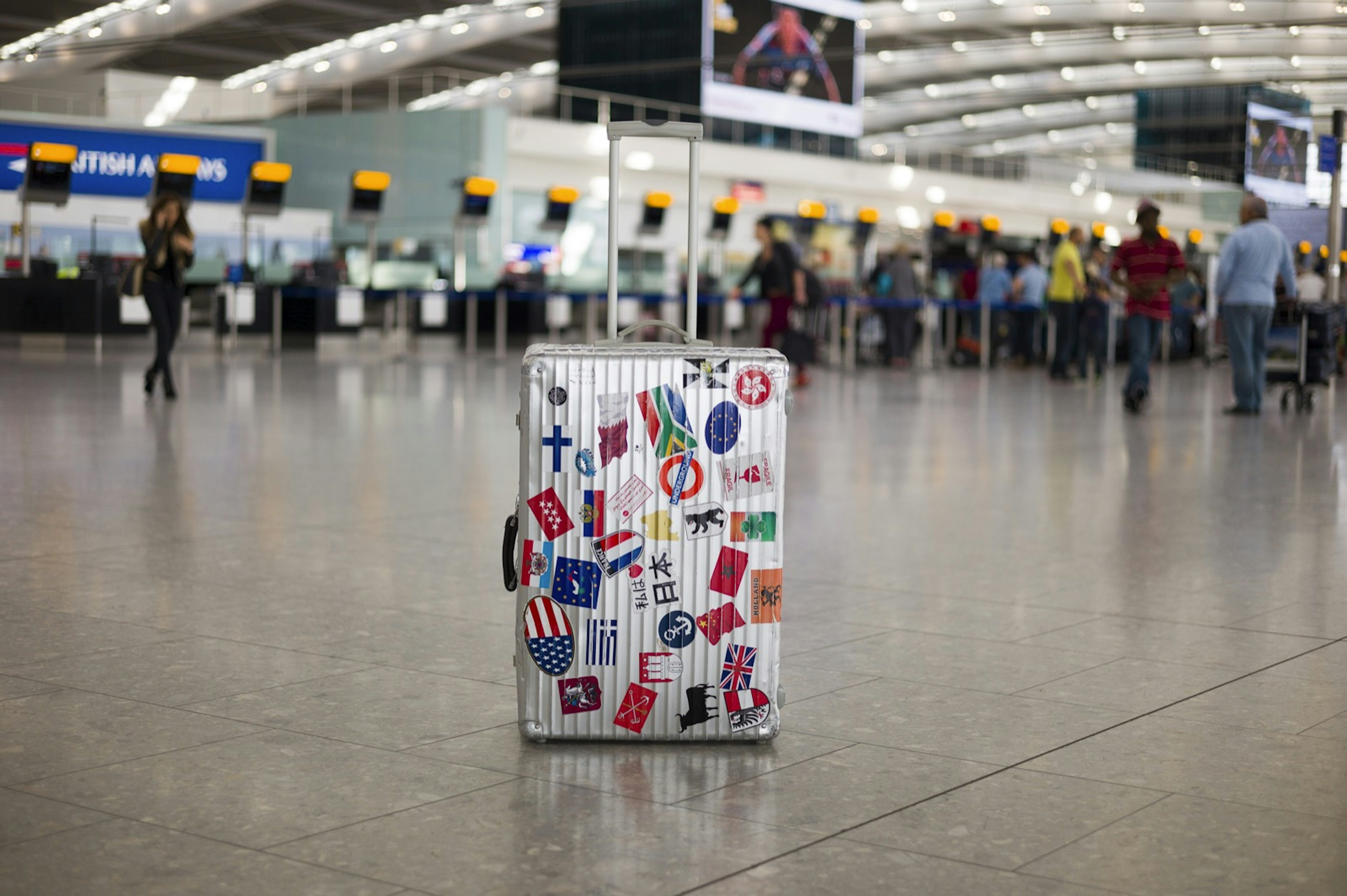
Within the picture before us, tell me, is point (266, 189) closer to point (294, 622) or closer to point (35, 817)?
point (294, 622)

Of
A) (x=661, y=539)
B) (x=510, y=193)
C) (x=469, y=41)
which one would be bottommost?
(x=661, y=539)

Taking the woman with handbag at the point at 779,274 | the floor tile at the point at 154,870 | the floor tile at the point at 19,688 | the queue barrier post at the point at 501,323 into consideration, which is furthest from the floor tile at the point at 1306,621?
the queue barrier post at the point at 501,323

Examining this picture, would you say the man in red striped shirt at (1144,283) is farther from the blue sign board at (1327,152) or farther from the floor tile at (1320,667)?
the floor tile at (1320,667)

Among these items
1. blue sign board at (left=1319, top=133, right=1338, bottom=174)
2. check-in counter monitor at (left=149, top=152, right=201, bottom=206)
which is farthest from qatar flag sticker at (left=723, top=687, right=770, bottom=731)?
check-in counter monitor at (left=149, top=152, right=201, bottom=206)

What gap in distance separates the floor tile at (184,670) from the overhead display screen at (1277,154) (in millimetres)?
10747

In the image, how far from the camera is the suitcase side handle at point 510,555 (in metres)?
2.82

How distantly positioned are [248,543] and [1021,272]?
59.0 feet

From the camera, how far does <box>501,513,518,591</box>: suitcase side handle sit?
2816mm

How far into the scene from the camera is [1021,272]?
21406 mm

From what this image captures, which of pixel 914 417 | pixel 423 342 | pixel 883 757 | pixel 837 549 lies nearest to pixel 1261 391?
pixel 914 417

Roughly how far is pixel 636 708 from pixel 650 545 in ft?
0.95

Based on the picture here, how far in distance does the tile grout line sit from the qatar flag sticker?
0.39 metres

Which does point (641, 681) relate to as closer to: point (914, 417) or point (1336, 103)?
point (914, 417)

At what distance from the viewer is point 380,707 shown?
290 cm
